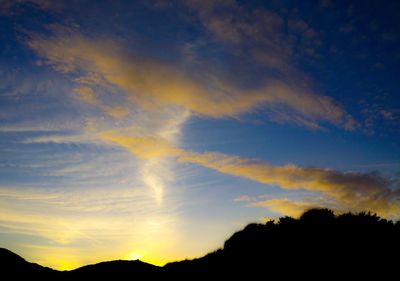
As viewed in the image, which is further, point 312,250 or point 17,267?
point 17,267

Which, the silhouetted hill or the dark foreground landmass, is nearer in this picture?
the dark foreground landmass

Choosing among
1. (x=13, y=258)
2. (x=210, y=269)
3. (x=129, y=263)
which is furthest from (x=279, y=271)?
(x=13, y=258)

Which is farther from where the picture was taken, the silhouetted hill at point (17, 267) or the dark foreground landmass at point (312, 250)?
the silhouetted hill at point (17, 267)

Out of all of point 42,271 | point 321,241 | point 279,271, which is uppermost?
point 321,241

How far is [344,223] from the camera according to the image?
2378 cm

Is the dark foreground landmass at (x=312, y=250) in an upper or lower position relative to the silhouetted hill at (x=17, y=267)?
upper

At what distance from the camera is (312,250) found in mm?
22250

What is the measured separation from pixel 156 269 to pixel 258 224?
20.0 metres

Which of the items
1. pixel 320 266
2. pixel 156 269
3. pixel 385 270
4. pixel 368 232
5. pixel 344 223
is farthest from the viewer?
pixel 156 269

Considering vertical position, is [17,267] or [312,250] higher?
[312,250]

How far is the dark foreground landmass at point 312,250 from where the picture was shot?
1991cm

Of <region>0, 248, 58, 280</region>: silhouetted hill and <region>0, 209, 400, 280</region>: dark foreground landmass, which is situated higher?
<region>0, 209, 400, 280</region>: dark foreground landmass

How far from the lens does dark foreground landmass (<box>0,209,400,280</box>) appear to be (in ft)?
65.3

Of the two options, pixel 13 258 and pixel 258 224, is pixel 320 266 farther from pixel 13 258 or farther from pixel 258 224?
pixel 13 258
